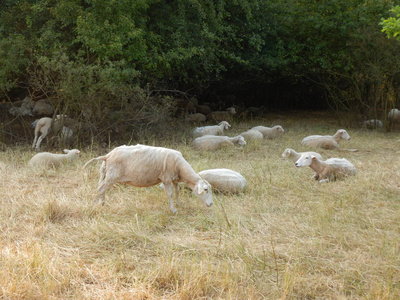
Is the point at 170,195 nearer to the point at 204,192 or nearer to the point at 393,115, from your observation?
the point at 204,192

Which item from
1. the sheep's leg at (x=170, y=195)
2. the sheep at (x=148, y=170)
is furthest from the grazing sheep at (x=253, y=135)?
the sheep's leg at (x=170, y=195)

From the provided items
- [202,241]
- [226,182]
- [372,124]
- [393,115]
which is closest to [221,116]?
[372,124]

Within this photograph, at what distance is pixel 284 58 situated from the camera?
18.5 metres

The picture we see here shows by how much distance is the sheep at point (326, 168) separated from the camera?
25.0 feet

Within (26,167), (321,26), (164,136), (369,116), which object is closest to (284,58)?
(321,26)

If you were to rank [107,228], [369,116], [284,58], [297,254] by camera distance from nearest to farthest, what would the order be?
1. [297,254]
2. [107,228]
3. [369,116]
4. [284,58]

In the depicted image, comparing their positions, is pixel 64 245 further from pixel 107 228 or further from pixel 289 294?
pixel 289 294

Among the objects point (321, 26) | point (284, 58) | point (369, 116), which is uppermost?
point (321, 26)

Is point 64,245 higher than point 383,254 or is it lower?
lower

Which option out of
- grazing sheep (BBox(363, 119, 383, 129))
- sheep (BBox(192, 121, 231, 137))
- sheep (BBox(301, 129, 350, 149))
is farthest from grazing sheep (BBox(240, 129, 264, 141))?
grazing sheep (BBox(363, 119, 383, 129))

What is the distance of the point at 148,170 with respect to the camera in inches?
227

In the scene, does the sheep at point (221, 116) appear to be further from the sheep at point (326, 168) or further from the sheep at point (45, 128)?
the sheep at point (326, 168)

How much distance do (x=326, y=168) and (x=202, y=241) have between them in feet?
12.0

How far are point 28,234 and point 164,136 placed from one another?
22.7 feet
